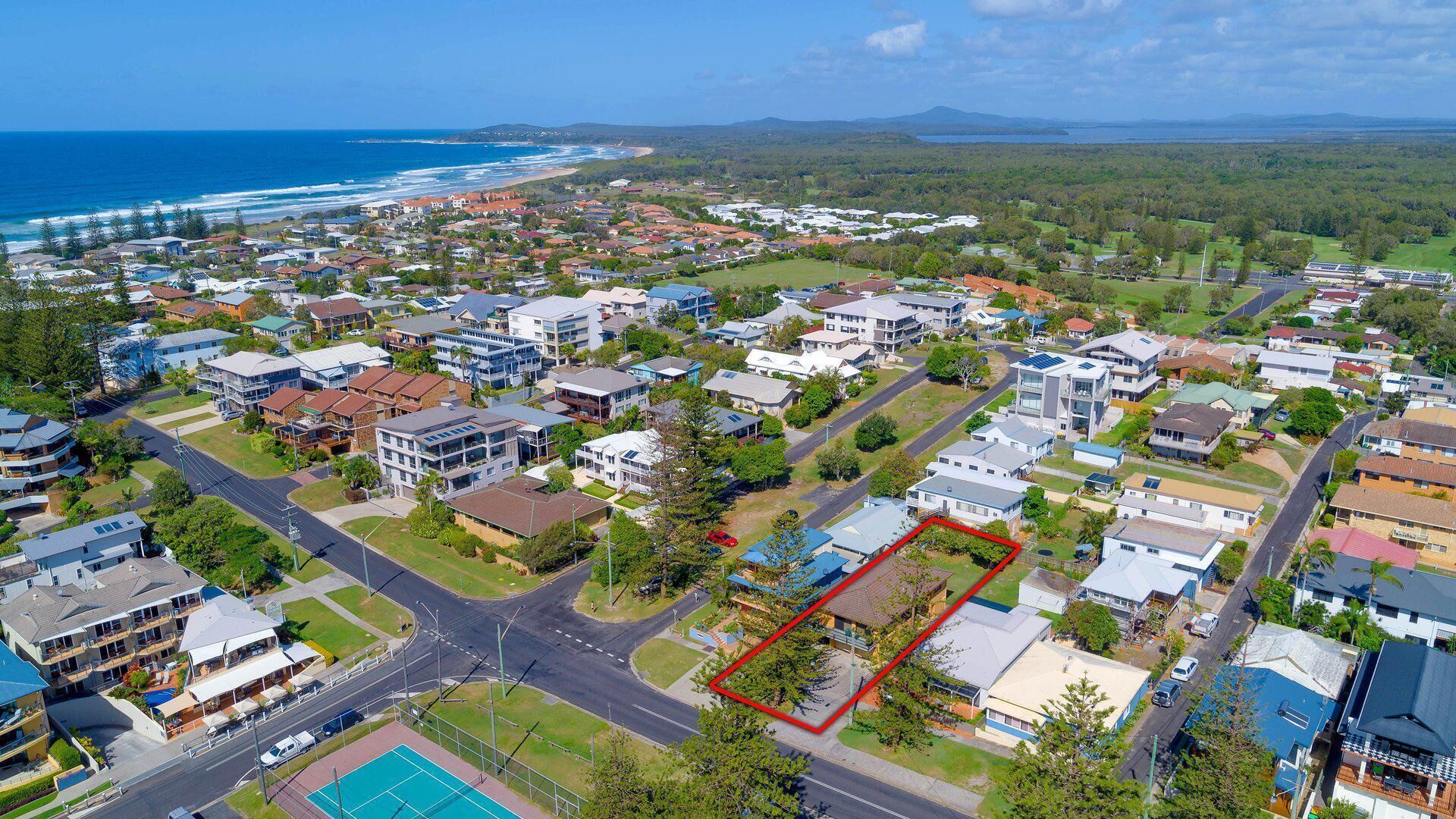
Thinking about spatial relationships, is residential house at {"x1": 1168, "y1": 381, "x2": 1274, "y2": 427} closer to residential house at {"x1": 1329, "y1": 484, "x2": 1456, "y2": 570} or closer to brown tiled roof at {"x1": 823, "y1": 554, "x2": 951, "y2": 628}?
residential house at {"x1": 1329, "y1": 484, "x2": 1456, "y2": 570}

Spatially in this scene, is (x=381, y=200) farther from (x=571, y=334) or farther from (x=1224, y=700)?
(x=1224, y=700)

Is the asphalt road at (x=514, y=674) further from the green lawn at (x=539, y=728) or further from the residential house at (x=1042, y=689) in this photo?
the residential house at (x=1042, y=689)

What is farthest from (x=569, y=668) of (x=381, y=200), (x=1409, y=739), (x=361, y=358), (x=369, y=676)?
(x=381, y=200)

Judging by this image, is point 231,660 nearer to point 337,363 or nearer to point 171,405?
point 337,363

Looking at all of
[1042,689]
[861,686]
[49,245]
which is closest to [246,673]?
[861,686]

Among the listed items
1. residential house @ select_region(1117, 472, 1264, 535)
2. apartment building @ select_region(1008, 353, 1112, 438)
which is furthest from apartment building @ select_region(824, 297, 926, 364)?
residential house @ select_region(1117, 472, 1264, 535)

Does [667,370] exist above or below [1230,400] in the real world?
above
